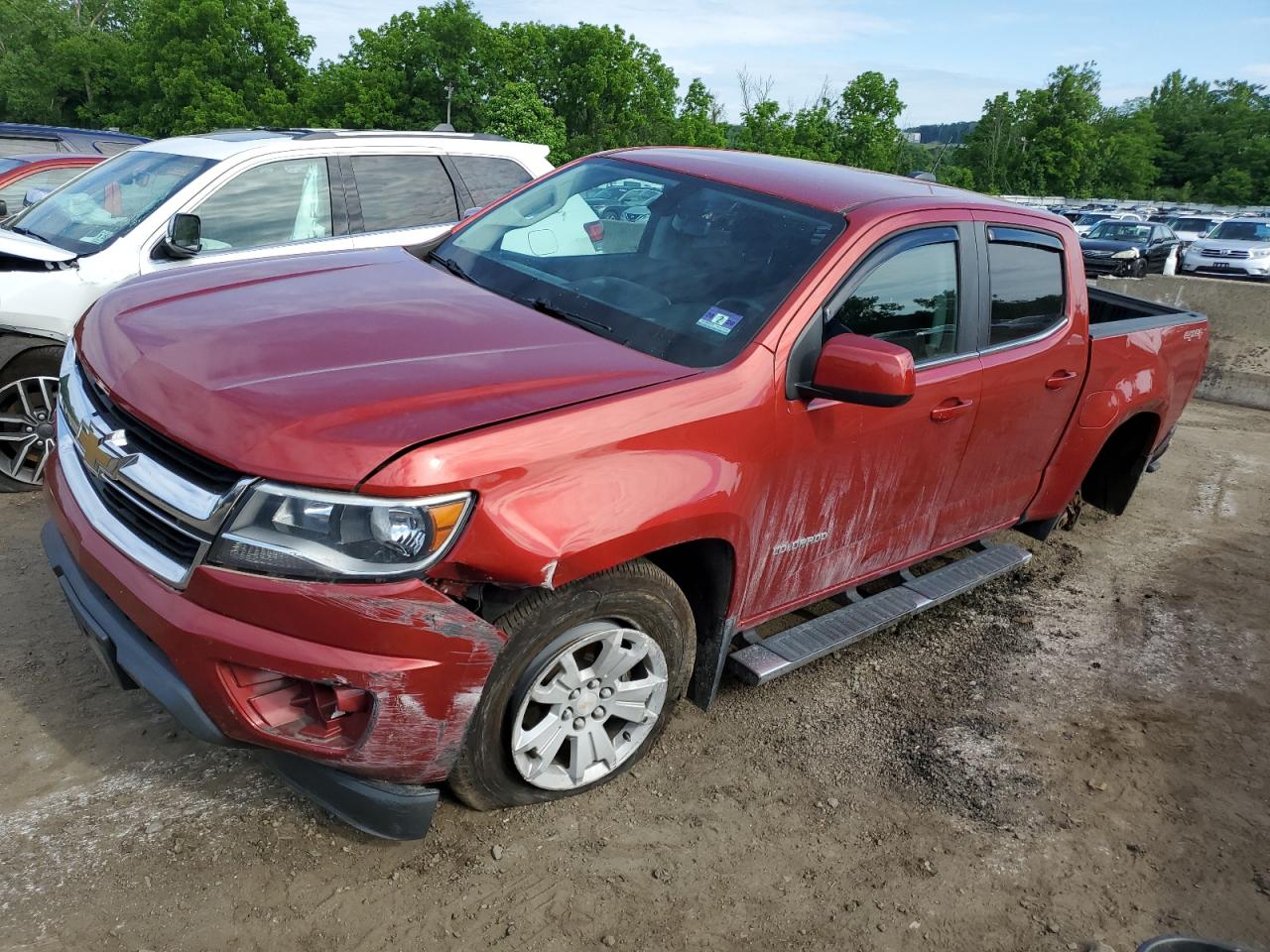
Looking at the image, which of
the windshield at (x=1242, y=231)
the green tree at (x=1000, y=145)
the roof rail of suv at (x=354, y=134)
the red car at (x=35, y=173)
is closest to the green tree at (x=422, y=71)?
the green tree at (x=1000, y=145)

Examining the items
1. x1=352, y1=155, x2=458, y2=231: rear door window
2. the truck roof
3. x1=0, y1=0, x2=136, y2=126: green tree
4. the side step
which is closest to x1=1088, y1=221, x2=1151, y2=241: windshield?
x1=352, y1=155, x2=458, y2=231: rear door window

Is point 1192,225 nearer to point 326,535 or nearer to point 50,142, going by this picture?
point 50,142

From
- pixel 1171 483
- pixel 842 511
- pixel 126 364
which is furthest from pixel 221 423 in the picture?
pixel 1171 483

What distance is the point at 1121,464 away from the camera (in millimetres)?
5434

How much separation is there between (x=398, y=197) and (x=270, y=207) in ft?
2.60

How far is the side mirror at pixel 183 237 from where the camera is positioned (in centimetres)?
498

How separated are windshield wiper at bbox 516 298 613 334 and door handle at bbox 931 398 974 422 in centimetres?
125

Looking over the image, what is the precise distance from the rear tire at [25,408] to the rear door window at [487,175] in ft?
8.70

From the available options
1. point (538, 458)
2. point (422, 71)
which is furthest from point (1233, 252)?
point (422, 71)

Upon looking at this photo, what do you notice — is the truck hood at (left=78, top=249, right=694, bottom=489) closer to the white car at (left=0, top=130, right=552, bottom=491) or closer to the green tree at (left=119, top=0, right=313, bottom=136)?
the white car at (left=0, top=130, right=552, bottom=491)

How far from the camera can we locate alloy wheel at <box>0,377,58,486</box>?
4.80 metres

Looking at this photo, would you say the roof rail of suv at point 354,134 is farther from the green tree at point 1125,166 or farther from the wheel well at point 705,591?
the green tree at point 1125,166

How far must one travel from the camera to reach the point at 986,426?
12.4ft

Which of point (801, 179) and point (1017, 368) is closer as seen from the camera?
point (801, 179)
